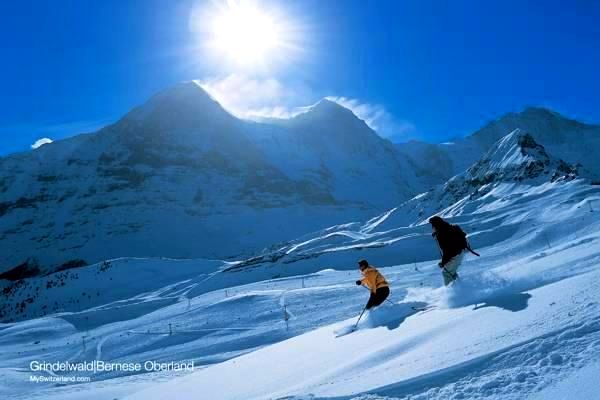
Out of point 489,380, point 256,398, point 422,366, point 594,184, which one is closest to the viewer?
point 489,380

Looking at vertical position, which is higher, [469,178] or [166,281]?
[469,178]

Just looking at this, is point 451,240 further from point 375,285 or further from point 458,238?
point 375,285

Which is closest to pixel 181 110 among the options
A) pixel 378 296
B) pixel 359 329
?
pixel 378 296

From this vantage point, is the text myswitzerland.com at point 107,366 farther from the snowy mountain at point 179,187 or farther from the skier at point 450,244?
the snowy mountain at point 179,187

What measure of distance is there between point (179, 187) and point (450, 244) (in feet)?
447

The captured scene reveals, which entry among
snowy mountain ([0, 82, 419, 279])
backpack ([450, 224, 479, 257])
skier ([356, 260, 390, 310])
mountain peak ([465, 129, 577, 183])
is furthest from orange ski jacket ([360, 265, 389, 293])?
snowy mountain ([0, 82, 419, 279])

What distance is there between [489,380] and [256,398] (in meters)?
2.44

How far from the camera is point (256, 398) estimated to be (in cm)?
462

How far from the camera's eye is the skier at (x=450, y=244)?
7.85 metres

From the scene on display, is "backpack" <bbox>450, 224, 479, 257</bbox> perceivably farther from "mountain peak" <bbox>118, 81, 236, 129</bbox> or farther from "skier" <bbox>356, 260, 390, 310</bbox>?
"mountain peak" <bbox>118, 81, 236, 129</bbox>

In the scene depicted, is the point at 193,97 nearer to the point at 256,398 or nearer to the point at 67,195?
the point at 67,195

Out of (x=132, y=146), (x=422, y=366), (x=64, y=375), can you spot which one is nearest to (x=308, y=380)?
(x=422, y=366)

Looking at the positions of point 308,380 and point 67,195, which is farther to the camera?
point 67,195

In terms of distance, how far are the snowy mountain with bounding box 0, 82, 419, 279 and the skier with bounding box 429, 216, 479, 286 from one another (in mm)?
92093
